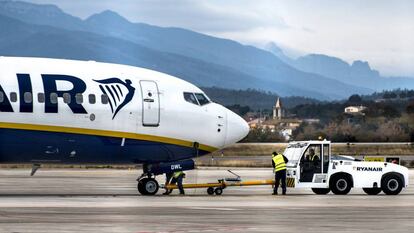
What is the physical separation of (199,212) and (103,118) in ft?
33.6

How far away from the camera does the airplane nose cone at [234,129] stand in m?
44.1

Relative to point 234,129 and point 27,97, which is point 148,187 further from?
point 27,97

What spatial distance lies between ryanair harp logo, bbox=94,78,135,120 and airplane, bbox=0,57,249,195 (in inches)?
1.4

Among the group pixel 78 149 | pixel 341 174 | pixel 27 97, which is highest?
pixel 27 97

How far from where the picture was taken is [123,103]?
137ft

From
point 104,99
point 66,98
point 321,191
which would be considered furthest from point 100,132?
point 321,191

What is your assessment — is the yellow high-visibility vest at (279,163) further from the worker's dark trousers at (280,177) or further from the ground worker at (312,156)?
the ground worker at (312,156)

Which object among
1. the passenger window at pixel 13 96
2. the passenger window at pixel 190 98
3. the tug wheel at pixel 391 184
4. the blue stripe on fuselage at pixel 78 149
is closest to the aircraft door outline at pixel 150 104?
the blue stripe on fuselage at pixel 78 149

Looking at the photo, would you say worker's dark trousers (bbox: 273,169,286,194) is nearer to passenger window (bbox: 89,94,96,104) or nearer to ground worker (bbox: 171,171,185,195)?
ground worker (bbox: 171,171,185,195)

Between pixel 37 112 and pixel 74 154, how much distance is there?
2218 millimetres

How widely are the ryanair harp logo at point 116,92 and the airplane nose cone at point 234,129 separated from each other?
4294 millimetres

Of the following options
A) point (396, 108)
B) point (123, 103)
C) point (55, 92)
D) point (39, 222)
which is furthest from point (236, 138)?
point (396, 108)

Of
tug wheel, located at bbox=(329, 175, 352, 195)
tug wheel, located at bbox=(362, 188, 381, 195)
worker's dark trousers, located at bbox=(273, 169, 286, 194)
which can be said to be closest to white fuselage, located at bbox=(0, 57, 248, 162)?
worker's dark trousers, located at bbox=(273, 169, 286, 194)

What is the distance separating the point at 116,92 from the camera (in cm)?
4184
